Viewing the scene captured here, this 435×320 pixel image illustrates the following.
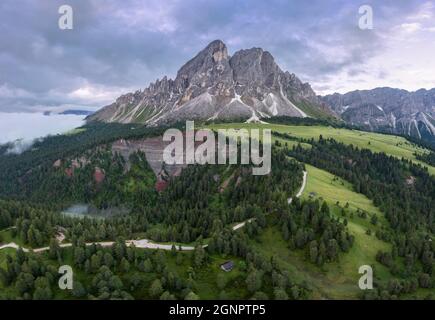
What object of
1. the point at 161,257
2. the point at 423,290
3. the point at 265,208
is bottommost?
the point at 423,290

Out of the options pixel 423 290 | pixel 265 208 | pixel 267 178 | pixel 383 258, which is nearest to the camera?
pixel 423 290

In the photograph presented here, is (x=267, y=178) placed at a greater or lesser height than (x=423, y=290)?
greater

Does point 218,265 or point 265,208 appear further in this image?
point 265,208

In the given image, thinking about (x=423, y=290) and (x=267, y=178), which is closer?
(x=423, y=290)

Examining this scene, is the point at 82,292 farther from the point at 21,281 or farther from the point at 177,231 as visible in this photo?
the point at 177,231

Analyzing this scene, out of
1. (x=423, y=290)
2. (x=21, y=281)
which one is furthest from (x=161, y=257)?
(x=423, y=290)

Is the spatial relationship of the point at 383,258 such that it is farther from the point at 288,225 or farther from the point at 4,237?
the point at 4,237
